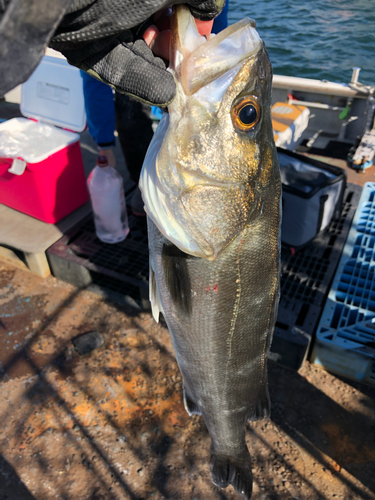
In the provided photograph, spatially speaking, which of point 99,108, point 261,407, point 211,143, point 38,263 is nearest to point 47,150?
point 99,108

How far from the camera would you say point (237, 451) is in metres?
2.12

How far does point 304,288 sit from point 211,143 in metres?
2.38

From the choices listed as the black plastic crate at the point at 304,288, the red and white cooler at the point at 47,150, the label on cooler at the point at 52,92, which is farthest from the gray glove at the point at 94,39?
the label on cooler at the point at 52,92

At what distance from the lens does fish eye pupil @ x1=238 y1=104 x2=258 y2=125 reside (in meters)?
1.34

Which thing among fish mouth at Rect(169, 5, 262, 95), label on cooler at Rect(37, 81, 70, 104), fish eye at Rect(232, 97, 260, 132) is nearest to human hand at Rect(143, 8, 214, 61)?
fish mouth at Rect(169, 5, 262, 95)

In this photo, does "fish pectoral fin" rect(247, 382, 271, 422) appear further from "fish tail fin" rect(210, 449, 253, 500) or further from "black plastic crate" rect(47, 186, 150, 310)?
"black plastic crate" rect(47, 186, 150, 310)

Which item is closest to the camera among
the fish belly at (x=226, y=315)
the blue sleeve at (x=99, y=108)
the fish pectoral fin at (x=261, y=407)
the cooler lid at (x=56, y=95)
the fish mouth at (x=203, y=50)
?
the fish mouth at (x=203, y=50)

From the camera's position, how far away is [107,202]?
382 cm

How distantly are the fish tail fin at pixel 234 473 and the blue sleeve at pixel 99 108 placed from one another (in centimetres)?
337

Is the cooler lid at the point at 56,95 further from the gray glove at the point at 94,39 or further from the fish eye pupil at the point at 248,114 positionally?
the fish eye pupil at the point at 248,114

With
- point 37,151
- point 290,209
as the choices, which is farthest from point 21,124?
point 290,209

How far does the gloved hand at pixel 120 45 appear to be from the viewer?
40.1 inches

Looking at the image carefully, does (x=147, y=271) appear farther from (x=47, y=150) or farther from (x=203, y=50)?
(x=203, y=50)

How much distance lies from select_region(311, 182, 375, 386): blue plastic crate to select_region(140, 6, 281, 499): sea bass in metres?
1.26
